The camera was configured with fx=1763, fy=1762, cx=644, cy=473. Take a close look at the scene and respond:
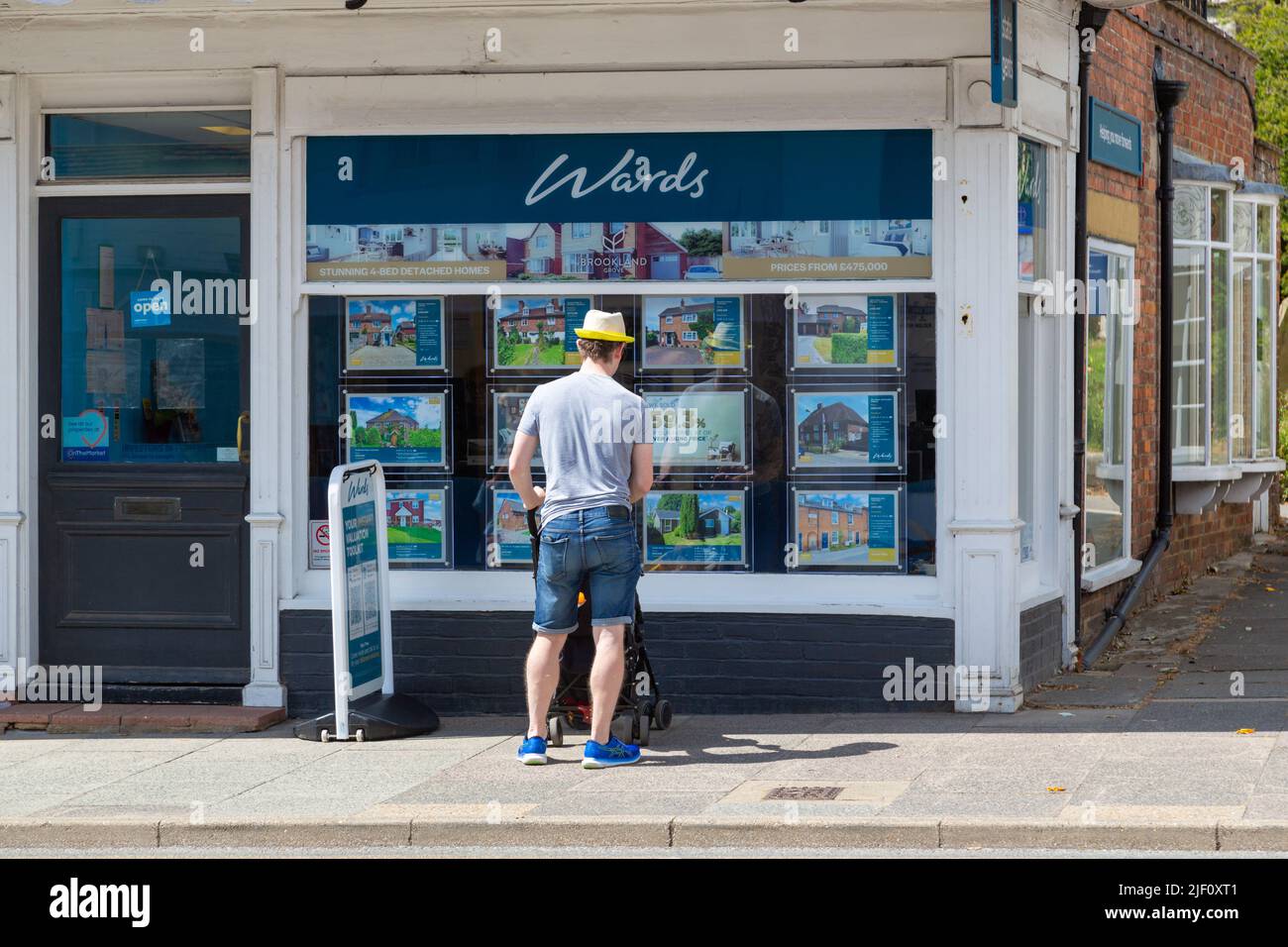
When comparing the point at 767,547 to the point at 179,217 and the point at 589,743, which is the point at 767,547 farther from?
the point at 179,217

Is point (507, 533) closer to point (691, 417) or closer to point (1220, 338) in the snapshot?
point (691, 417)

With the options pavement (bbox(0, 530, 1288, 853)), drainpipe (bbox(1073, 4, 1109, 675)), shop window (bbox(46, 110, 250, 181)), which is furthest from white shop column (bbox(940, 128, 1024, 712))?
shop window (bbox(46, 110, 250, 181))

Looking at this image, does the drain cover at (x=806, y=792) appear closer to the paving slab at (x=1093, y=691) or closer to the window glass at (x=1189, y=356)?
the paving slab at (x=1093, y=691)

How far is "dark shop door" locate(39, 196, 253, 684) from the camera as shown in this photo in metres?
9.59

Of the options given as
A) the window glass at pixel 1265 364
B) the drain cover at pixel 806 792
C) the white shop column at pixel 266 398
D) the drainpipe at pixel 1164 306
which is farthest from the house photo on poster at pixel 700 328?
the window glass at pixel 1265 364

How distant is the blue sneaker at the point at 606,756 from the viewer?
7934mm

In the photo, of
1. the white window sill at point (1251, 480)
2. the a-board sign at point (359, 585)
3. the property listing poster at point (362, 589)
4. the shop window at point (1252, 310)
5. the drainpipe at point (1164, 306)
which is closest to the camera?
the a-board sign at point (359, 585)

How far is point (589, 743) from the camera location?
7973mm

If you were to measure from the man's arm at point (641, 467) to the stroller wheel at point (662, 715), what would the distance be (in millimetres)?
1143

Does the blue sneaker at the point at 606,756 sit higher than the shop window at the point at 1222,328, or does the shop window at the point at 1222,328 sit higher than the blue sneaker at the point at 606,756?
the shop window at the point at 1222,328

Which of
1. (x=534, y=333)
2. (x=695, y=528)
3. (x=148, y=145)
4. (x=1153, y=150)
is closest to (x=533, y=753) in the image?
(x=695, y=528)

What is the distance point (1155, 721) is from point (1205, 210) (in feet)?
19.5

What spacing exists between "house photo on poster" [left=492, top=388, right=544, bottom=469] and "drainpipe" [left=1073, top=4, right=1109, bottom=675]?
345 cm
